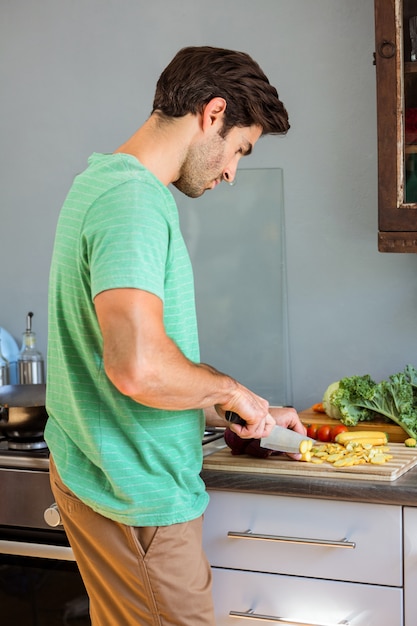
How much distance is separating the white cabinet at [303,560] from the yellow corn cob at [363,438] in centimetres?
26

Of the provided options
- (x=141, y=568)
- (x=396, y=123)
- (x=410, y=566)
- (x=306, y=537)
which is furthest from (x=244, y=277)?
(x=141, y=568)

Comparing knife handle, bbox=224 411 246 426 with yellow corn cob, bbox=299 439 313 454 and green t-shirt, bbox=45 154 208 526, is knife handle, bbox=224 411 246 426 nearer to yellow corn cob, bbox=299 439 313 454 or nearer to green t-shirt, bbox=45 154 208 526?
green t-shirt, bbox=45 154 208 526

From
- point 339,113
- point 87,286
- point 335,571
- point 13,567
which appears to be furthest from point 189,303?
point 339,113

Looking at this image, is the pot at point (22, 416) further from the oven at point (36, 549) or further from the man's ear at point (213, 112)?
the man's ear at point (213, 112)

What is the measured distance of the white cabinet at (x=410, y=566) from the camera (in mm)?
1688

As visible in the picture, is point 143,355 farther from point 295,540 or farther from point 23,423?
point 23,423

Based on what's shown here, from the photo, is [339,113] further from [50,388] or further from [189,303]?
[50,388]

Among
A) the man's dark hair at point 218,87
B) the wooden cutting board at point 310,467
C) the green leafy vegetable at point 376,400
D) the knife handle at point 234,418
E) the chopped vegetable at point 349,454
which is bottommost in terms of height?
the wooden cutting board at point 310,467

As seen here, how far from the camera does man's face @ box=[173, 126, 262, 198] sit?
157cm

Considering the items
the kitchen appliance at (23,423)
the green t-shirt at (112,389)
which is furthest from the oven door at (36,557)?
the green t-shirt at (112,389)

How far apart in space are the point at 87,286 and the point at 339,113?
1.26 m

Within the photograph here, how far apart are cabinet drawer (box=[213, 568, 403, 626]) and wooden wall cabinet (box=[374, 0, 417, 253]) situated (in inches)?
32.0

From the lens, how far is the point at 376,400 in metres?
2.13

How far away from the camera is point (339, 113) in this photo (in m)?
2.43
